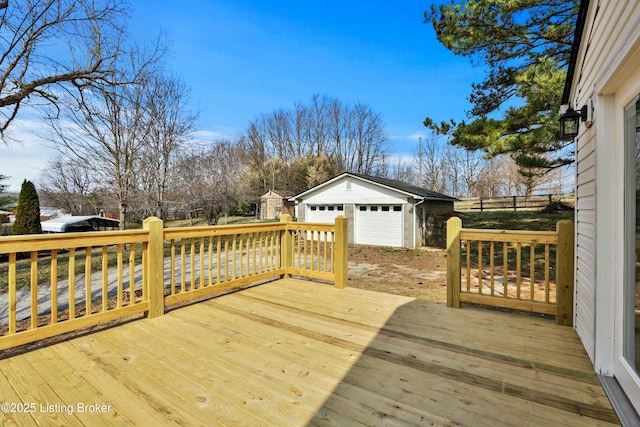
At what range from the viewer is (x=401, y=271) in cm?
815

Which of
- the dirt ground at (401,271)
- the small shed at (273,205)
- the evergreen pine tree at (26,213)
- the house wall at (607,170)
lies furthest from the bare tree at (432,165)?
the house wall at (607,170)

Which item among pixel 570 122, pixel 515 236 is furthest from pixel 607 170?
pixel 515 236

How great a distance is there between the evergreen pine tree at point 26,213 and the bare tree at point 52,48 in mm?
5960

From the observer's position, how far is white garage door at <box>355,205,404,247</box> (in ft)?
40.2

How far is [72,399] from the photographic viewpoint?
1.71 m

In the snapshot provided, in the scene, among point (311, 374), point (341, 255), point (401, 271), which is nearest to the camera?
point (311, 374)

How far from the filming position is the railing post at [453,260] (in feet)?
10.8

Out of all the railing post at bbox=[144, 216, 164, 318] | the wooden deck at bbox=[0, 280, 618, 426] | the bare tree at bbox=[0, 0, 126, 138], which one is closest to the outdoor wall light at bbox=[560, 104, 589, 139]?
the wooden deck at bbox=[0, 280, 618, 426]

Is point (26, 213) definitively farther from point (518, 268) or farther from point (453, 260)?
point (518, 268)

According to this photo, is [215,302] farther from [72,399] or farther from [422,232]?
[422,232]

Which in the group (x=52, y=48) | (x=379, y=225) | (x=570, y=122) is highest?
(x=52, y=48)

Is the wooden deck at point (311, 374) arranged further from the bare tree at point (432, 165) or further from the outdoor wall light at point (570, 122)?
the bare tree at point (432, 165)

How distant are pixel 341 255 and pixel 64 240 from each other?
2.95 meters

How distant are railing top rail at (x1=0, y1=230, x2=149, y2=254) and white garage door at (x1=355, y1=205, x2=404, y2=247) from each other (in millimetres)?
10494
